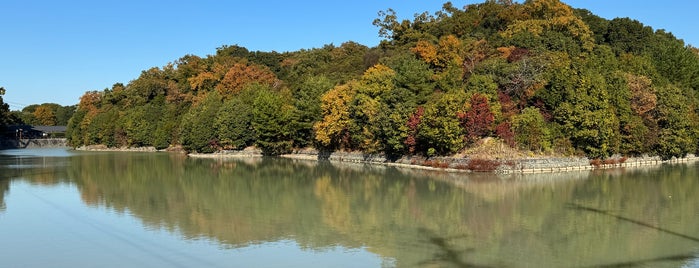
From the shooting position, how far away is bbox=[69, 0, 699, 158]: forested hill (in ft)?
115

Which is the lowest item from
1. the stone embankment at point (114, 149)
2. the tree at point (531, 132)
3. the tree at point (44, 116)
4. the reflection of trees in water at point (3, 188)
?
the reflection of trees in water at point (3, 188)

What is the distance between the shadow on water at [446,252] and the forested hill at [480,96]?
2016 centimetres

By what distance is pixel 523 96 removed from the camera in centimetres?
3800

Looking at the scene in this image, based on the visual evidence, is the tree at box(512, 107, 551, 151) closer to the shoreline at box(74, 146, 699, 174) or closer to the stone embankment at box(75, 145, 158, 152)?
the shoreline at box(74, 146, 699, 174)

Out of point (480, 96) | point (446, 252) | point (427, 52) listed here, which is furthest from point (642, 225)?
point (427, 52)

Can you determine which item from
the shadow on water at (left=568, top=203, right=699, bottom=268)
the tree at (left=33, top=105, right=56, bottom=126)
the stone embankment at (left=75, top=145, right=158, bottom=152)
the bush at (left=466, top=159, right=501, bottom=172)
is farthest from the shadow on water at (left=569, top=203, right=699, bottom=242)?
the tree at (left=33, top=105, right=56, bottom=126)

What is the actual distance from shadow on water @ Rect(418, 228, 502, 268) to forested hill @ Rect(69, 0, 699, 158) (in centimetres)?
2016

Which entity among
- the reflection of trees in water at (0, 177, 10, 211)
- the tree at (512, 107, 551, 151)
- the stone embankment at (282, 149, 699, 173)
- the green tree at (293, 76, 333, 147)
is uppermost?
the green tree at (293, 76, 333, 147)

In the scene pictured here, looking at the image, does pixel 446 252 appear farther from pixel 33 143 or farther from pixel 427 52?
pixel 33 143

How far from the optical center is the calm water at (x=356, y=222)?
12383 mm

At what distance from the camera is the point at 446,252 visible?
12.5 meters

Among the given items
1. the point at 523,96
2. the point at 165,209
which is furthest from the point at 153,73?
the point at 165,209

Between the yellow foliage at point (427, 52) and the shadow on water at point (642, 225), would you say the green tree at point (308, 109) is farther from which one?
the shadow on water at point (642, 225)

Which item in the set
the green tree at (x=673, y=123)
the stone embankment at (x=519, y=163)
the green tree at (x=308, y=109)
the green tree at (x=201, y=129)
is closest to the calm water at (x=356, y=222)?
the stone embankment at (x=519, y=163)
